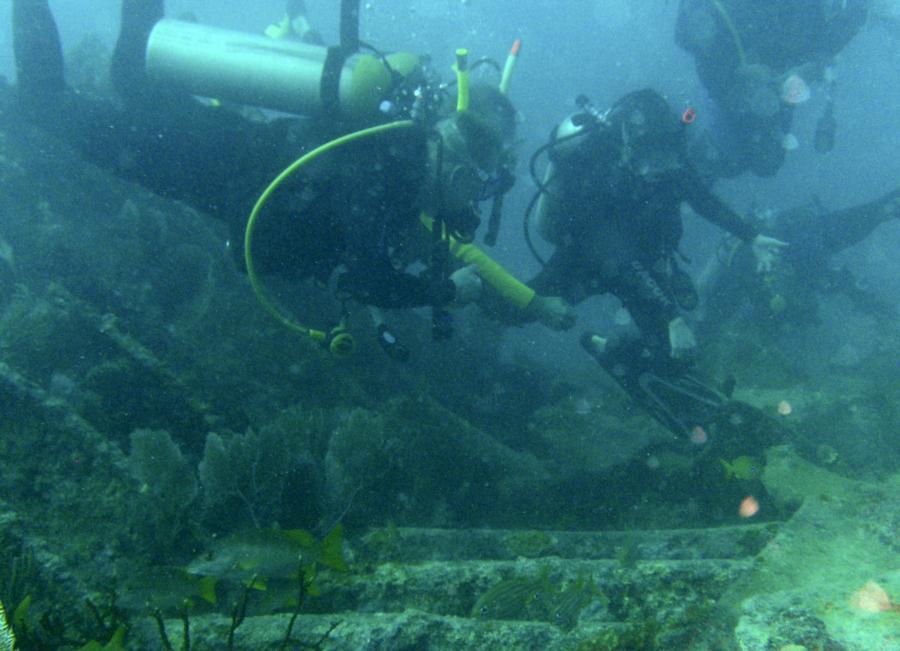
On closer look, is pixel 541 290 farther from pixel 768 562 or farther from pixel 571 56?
pixel 571 56

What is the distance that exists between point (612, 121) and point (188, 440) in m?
5.07

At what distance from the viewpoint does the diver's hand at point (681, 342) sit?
17.0 feet

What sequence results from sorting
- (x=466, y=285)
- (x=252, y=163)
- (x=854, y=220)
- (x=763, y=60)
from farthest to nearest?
(x=763, y=60) → (x=854, y=220) → (x=466, y=285) → (x=252, y=163)

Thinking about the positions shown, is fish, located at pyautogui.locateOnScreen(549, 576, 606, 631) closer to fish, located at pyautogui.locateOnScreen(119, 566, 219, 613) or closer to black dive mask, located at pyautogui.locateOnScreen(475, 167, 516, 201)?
fish, located at pyautogui.locateOnScreen(119, 566, 219, 613)

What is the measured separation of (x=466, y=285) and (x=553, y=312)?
1144 mm

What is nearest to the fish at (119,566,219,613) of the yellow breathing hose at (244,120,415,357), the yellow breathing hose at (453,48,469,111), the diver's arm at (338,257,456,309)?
the yellow breathing hose at (244,120,415,357)

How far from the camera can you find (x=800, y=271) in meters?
9.16

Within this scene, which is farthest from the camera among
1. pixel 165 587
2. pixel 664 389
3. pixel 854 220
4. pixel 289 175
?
pixel 854 220

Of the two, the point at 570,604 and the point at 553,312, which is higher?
the point at 553,312

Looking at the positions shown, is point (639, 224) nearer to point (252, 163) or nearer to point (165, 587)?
point (252, 163)

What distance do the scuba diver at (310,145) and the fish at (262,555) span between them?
1658 millimetres

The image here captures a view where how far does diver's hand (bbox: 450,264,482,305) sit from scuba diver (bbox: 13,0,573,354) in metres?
0.02

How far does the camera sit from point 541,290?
6.36m

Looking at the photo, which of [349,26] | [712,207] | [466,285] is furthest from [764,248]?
[349,26]
